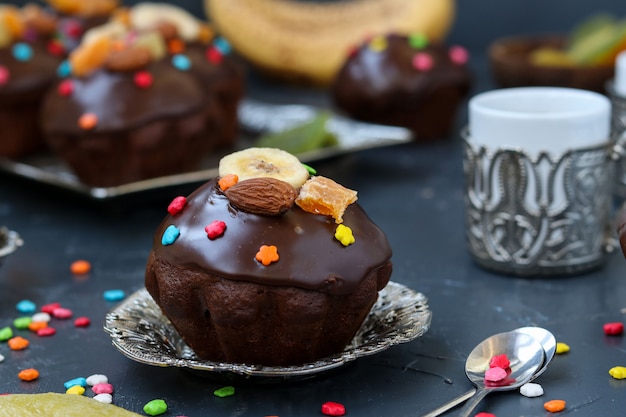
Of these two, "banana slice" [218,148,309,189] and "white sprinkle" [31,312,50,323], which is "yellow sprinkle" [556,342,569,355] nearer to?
"banana slice" [218,148,309,189]

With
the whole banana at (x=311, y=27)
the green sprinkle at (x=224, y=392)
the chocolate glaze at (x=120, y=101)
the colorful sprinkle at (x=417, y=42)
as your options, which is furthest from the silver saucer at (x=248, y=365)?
the whole banana at (x=311, y=27)

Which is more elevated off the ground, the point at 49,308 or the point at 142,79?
the point at 142,79

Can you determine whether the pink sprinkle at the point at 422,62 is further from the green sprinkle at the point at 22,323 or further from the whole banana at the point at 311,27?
the green sprinkle at the point at 22,323

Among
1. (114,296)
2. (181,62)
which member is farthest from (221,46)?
(114,296)

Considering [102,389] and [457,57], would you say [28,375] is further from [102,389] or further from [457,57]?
[457,57]

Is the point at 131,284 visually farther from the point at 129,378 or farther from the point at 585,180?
the point at 585,180
